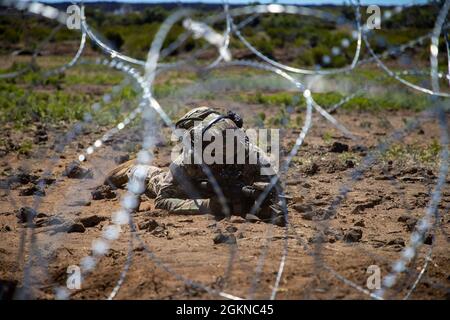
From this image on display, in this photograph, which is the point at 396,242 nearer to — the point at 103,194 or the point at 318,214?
the point at 318,214

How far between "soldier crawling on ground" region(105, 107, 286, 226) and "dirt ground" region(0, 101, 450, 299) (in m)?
0.18

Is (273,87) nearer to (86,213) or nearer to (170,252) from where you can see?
(86,213)

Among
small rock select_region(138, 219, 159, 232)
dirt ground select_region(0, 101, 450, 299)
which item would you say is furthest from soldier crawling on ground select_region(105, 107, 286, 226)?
small rock select_region(138, 219, 159, 232)

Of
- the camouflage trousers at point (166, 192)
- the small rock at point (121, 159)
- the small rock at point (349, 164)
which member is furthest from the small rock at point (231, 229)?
the small rock at point (121, 159)

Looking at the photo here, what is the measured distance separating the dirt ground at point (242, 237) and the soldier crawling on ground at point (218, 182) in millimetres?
183

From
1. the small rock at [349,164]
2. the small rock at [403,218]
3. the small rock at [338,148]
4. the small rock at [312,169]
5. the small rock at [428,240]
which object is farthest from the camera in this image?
the small rock at [338,148]

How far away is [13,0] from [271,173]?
137 inches

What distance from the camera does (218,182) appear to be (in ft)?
23.7

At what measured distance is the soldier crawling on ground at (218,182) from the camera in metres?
7.07

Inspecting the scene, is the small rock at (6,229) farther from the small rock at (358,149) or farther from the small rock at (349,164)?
the small rock at (358,149)

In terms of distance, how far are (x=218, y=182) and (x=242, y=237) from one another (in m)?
0.96
